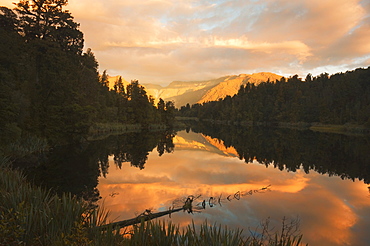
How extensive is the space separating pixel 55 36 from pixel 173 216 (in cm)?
3504

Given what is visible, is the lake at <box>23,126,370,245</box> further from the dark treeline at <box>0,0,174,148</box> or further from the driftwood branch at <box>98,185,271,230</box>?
the dark treeline at <box>0,0,174,148</box>

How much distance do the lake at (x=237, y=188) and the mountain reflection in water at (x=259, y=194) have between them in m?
0.05

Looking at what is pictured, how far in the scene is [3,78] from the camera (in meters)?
22.5

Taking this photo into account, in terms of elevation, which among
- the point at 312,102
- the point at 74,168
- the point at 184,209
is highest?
the point at 312,102

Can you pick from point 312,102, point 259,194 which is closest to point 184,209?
point 259,194

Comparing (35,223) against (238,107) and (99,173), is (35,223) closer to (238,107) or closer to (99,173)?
(99,173)

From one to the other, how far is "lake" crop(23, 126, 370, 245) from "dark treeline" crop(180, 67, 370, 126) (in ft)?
262

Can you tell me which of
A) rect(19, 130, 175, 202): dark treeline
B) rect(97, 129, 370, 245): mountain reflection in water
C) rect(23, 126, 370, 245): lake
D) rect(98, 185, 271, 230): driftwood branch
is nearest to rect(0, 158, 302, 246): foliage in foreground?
rect(97, 129, 370, 245): mountain reflection in water

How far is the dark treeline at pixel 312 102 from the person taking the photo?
120 metres

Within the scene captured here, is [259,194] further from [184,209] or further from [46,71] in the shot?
[46,71]

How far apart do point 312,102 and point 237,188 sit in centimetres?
14484

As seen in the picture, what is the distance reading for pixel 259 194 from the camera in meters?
19.8

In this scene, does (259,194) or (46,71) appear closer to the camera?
(259,194)

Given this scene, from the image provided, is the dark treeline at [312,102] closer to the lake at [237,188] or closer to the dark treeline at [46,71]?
the lake at [237,188]
